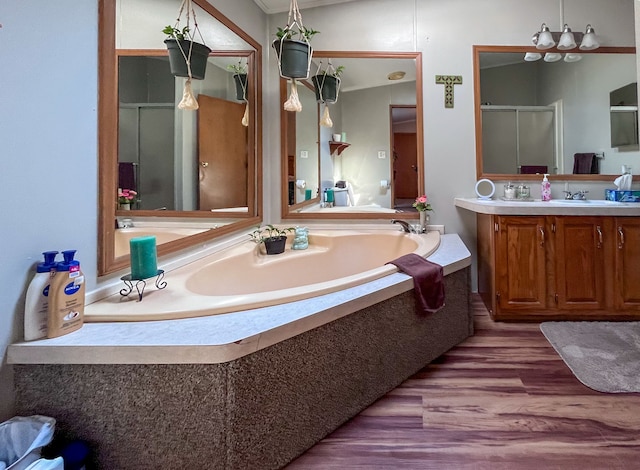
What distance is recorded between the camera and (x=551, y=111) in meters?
2.79

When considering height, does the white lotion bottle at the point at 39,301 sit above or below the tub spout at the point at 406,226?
below

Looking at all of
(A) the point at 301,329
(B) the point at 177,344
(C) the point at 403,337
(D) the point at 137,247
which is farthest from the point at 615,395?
(D) the point at 137,247

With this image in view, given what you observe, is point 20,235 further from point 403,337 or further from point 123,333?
point 403,337

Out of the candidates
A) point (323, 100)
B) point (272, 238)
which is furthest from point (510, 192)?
point (272, 238)

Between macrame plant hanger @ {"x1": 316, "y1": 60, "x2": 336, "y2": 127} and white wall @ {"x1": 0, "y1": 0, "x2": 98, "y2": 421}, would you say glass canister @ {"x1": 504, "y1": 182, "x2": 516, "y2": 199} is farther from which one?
white wall @ {"x1": 0, "y1": 0, "x2": 98, "y2": 421}

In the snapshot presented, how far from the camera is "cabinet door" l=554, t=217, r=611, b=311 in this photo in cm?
224

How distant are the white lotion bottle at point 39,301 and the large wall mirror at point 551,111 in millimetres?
2824

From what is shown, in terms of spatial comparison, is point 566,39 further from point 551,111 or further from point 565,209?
point 565,209

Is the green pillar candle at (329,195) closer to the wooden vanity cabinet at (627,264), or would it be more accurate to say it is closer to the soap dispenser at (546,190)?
the soap dispenser at (546,190)

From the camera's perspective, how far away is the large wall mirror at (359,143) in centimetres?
282

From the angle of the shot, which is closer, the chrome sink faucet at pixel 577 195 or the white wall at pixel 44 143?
the white wall at pixel 44 143

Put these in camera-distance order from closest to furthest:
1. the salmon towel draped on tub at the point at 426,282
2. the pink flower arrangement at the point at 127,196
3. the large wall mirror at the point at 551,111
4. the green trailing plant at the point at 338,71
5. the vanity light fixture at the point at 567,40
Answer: the pink flower arrangement at the point at 127,196, the salmon towel draped on tub at the point at 426,282, the vanity light fixture at the point at 567,40, the large wall mirror at the point at 551,111, the green trailing plant at the point at 338,71

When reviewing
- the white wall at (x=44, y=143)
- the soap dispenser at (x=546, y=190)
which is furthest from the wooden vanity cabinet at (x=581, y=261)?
the white wall at (x=44, y=143)

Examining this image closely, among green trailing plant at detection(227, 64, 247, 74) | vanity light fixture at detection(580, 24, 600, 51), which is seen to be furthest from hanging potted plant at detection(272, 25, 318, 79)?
vanity light fixture at detection(580, 24, 600, 51)
